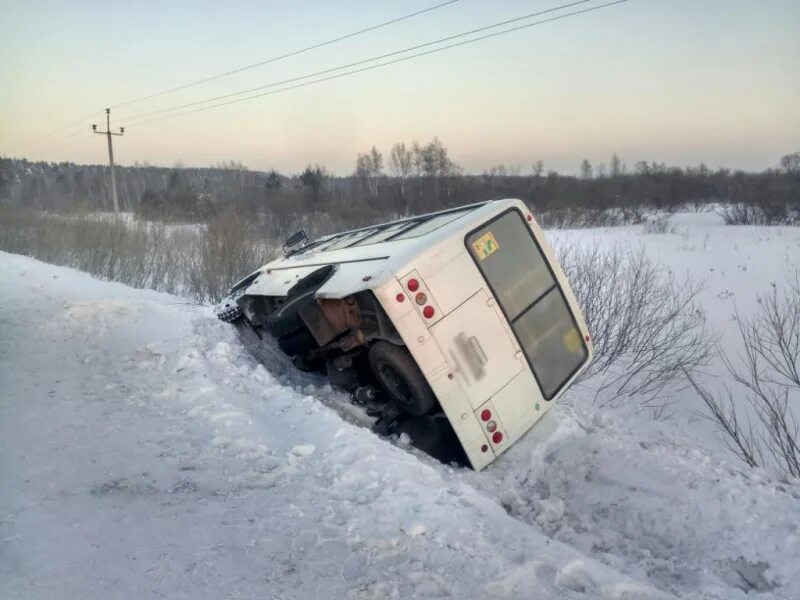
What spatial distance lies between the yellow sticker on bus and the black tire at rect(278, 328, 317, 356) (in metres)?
2.10

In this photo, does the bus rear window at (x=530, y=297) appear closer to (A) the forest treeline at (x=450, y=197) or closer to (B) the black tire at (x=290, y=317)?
(B) the black tire at (x=290, y=317)

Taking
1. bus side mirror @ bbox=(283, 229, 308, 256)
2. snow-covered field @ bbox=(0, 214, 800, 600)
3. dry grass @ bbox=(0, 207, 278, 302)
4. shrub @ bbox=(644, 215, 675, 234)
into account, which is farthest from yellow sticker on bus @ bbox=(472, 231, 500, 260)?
shrub @ bbox=(644, 215, 675, 234)

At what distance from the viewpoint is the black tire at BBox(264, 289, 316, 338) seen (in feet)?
18.8

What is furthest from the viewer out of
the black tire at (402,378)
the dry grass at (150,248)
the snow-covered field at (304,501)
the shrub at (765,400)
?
the dry grass at (150,248)

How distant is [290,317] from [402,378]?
1408mm

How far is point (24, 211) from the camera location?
29188mm

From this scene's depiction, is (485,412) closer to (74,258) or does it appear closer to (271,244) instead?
Result: (271,244)

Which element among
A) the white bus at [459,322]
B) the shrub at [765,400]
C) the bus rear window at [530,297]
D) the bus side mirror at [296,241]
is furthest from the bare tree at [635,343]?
the bus side mirror at [296,241]

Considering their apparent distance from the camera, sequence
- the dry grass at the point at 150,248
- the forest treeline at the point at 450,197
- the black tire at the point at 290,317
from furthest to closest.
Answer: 1. the forest treeline at the point at 450,197
2. the dry grass at the point at 150,248
3. the black tire at the point at 290,317

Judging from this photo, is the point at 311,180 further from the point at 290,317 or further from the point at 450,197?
the point at 290,317

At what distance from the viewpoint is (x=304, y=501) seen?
3.64 metres

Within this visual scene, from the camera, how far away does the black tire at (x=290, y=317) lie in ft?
18.8

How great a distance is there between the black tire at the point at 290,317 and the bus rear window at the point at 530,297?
1.68 metres

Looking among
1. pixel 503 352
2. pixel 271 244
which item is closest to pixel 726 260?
pixel 271 244
